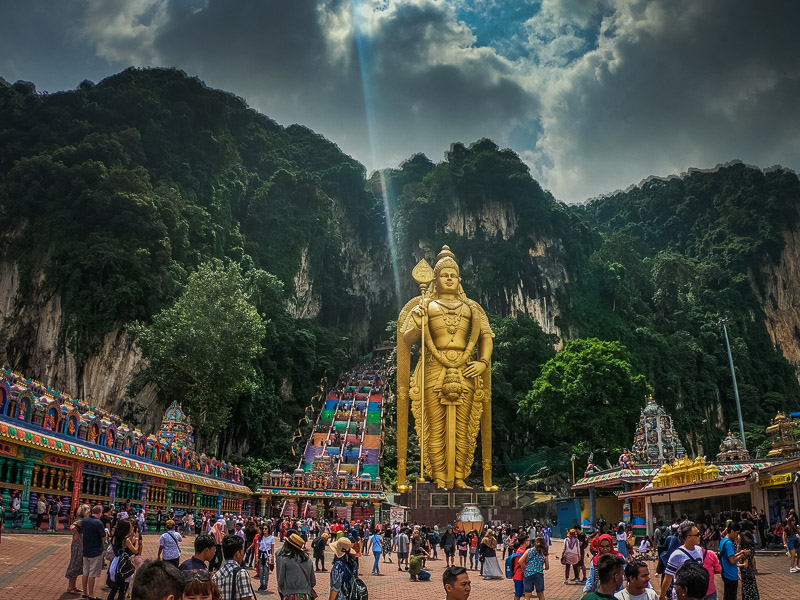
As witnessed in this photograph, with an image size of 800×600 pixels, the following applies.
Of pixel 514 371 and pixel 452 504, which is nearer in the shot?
pixel 452 504

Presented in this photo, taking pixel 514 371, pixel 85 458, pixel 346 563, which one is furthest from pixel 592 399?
pixel 346 563

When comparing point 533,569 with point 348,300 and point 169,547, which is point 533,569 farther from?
point 348,300

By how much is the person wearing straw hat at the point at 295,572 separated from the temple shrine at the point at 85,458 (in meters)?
7.40

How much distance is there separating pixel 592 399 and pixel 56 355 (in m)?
19.7

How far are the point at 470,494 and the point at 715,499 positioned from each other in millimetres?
5479

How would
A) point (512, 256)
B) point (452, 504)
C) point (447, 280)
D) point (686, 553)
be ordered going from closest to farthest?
point (686, 553) < point (452, 504) < point (447, 280) < point (512, 256)

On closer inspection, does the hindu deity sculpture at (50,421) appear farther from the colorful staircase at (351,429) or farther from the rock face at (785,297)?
the rock face at (785,297)

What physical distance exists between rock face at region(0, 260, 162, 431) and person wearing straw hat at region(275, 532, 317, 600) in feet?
69.0

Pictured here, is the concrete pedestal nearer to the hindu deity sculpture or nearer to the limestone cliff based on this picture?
the hindu deity sculpture

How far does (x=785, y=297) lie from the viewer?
147 ft

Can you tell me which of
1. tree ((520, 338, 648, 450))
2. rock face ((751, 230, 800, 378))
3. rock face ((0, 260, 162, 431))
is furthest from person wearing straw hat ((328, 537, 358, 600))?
rock face ((751, 230, 800, 378))

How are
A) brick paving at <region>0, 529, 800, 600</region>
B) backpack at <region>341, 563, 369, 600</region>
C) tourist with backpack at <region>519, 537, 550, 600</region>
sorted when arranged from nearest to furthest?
backpack at <region>341, 563, 369, 600</region>
tourist with backpack at <region>519, 537, 550, 600</region>
brick paving at <region>0, 529, 800, 600</region>

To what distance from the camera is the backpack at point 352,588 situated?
3.98 metres

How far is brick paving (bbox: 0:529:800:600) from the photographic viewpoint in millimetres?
6387
